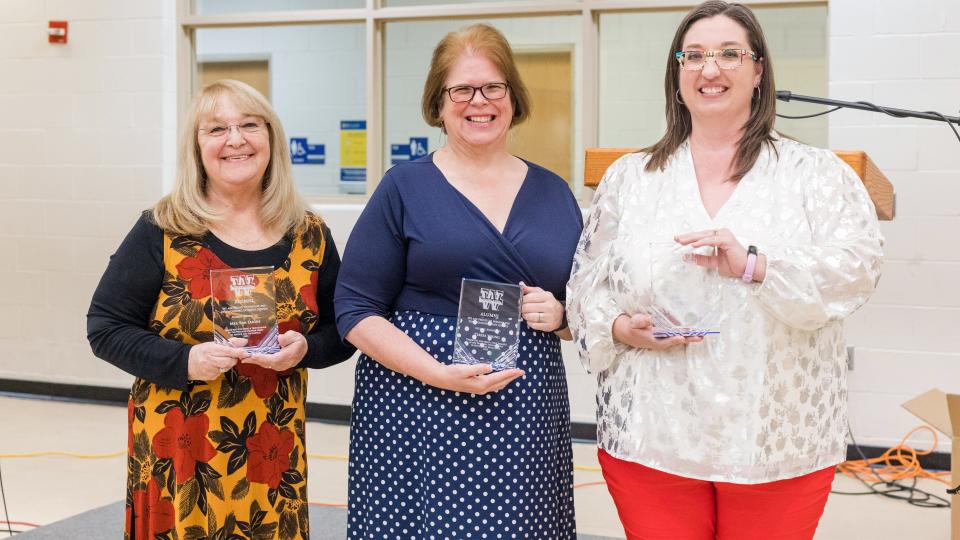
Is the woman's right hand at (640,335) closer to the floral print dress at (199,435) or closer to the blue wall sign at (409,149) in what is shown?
the floral print dress at (199,435)

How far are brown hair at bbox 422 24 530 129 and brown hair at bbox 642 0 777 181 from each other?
13.8 inches

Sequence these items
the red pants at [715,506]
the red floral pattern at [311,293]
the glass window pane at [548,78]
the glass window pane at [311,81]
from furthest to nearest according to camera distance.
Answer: the glass window pane at [311,81], the glass window pane at [548,78], the red floral pattern at [311,293], the red pants at [715,506]

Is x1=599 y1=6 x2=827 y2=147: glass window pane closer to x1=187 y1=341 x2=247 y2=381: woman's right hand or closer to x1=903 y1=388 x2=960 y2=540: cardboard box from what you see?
x1=903 y1=388 x2=960 y2=540: cardboard box

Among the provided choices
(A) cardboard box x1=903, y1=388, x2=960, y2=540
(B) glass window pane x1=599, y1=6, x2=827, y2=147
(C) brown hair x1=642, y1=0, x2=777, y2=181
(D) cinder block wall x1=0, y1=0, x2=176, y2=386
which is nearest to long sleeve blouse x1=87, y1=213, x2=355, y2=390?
(C) brown hair x1=642, y1=0, x2=777, y2=181

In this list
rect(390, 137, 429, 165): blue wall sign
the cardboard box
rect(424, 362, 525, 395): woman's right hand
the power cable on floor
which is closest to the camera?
rect(424, 362, 525, 395): woman's right hand

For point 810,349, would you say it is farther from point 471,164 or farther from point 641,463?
point 471,164

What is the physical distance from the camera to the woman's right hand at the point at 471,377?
1842 mm

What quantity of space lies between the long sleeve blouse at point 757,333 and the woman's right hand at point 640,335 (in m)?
0.02

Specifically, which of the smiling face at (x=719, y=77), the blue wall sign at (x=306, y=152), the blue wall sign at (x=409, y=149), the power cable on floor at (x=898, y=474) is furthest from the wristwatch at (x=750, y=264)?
the blue wall sign at (x=306, y=152)

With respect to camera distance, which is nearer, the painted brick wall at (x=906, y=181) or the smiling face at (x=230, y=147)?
the smiling face at (x=230, y=147)

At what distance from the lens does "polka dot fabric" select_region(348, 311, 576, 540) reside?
75.3 inches

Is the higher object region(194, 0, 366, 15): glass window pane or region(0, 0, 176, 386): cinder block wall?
region(194, 0, 366, 15): glass window pane

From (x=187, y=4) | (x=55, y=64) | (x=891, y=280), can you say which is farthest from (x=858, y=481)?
(x=55, y=64)

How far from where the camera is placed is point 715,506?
177 cm
